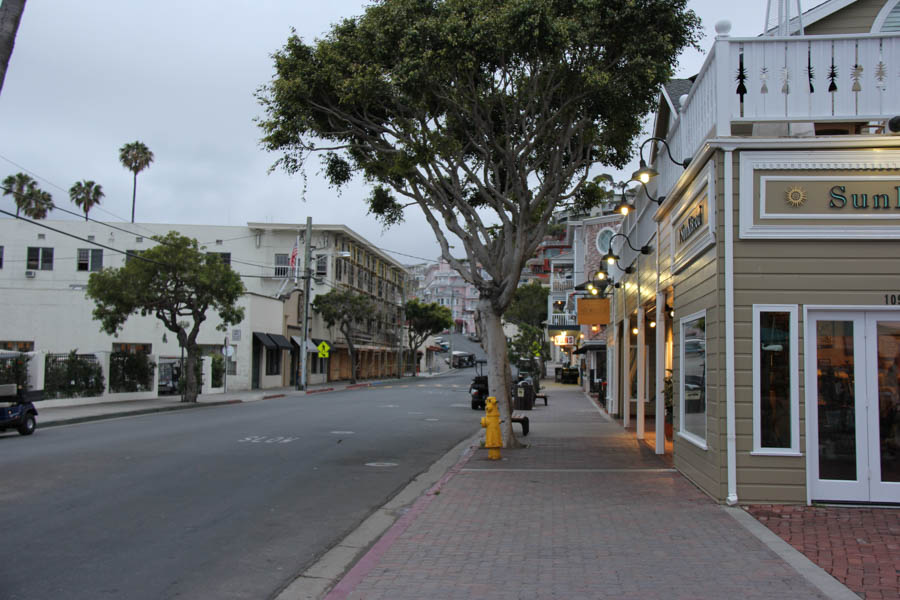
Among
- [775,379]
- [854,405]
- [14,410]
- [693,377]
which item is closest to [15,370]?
[14,410]

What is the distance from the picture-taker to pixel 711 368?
8844 mm

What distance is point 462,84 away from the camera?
44.9ft

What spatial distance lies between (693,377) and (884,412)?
2.45m

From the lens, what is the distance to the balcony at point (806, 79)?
28.2 ft

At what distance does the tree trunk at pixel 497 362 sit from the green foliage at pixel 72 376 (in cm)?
1796

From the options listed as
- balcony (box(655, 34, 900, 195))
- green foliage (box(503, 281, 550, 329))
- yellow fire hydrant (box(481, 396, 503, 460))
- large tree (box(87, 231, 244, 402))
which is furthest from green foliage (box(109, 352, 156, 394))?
green foliage (box(503, 281, 550, 329))

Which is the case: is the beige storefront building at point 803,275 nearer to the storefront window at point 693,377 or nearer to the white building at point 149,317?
the storefront window at point 693,377

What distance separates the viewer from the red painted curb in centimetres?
568

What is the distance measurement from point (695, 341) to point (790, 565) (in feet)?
13.9

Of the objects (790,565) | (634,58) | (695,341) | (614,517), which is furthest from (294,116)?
(790,565)

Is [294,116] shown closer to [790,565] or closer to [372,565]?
[372,565]

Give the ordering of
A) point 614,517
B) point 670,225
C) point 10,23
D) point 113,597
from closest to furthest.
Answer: point 113,597 → point 10,23 → point 614,517 → point 670,225

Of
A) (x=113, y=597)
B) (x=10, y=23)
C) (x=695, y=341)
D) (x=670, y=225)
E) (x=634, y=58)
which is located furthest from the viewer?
(x=634, y=58)

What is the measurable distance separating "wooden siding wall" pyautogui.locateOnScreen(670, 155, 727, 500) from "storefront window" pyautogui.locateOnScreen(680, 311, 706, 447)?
0.54 feet
